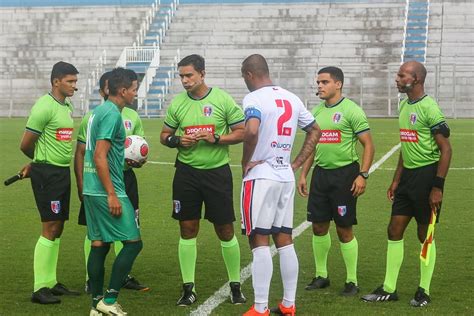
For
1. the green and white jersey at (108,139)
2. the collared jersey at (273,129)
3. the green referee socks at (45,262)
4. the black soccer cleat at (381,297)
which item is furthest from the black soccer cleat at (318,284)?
the green referee socks at (45,262)

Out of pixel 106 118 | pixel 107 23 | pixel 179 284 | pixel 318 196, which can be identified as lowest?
pixel 179 284

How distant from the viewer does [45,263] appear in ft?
28.3

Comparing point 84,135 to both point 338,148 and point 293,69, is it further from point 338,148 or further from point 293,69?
point 293,69

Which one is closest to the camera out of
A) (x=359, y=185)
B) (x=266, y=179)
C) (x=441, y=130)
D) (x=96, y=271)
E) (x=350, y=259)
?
(x=266, y=179)

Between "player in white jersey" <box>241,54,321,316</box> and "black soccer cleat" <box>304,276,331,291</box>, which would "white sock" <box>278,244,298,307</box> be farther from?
"black soccer cleat" <box>304,276,331,291</box>

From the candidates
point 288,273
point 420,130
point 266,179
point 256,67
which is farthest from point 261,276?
point 420,130

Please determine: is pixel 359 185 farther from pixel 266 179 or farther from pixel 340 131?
pixel 266 179

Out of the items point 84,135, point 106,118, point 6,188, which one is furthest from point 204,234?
point 6,188

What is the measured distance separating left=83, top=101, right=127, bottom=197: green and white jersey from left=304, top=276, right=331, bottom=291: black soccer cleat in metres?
2.20

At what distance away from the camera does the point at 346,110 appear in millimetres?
9000

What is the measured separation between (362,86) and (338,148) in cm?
3150

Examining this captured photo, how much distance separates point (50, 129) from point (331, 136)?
2.58 meters

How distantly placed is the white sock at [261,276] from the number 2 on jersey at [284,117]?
923 millimetres

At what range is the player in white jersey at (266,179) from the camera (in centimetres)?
756
